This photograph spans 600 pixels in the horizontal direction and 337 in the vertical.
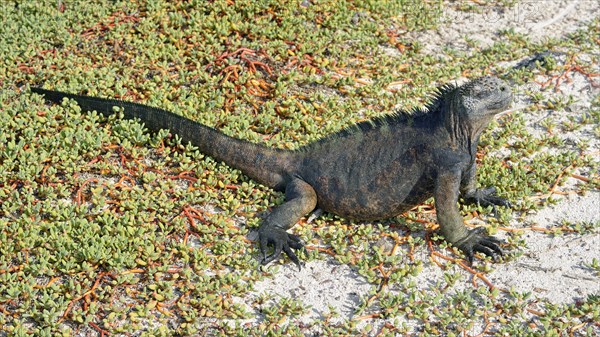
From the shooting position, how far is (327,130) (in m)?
5.60

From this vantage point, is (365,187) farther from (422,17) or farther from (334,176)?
(422,17)

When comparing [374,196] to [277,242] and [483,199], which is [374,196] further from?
[483,199]

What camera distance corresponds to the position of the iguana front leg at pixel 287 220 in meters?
4.43

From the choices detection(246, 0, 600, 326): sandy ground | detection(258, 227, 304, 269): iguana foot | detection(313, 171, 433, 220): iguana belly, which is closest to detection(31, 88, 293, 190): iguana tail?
detection(313, 171, 433, 220): iguana belly

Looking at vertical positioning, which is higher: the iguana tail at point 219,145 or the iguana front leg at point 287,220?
the iguana tail at point 219,145

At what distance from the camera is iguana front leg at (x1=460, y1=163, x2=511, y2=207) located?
16.2ft

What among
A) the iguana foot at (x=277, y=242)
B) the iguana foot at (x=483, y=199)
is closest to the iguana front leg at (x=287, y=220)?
the iguana foot at (x=277, y=242)

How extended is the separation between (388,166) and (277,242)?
0.85m

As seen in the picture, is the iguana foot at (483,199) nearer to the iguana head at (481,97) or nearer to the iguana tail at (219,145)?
the iguana head at (481,97)

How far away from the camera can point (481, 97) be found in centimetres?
448

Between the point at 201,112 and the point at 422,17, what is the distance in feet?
8.59

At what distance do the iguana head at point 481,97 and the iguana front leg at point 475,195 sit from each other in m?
0.55

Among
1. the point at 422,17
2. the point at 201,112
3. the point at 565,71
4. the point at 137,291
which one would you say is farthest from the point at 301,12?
the point at 137,291

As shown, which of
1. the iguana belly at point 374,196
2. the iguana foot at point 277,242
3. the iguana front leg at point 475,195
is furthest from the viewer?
the iguana front leg at point 475,195
